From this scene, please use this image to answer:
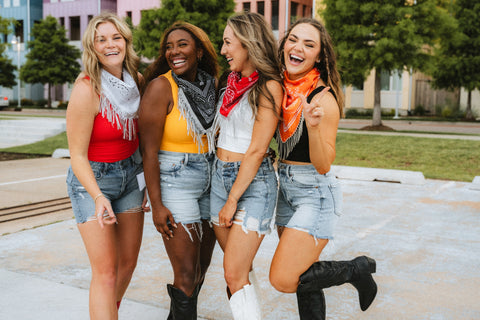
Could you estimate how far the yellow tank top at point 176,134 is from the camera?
9.75 feet

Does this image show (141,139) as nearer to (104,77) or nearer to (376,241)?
(104,77)

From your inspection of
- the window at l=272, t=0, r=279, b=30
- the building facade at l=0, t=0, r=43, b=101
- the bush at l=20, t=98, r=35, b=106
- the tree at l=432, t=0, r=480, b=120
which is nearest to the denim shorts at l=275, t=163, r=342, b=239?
the tree at l=432, t=0, r=480, b=120

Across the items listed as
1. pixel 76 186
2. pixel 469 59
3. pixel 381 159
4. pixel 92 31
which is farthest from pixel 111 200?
pixel 469 59

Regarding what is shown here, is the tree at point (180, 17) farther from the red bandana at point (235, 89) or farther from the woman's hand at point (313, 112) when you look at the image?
the woman's hand at point (313, 112)

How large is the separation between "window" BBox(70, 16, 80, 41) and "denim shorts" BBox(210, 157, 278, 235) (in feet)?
169

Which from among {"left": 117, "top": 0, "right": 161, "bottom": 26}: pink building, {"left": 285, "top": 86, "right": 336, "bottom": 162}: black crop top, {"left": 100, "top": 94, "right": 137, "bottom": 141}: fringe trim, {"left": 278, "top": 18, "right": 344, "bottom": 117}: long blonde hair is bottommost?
{"left": 285, "top": 86, "right": 336, "bottom": 162}: black crop top

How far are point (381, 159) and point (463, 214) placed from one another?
5997mm

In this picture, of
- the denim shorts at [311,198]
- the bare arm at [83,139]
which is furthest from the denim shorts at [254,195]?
the bare arm at [83,139]

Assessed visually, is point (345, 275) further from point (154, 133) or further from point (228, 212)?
point (154, 133)

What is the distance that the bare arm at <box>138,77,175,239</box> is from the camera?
2.91 m

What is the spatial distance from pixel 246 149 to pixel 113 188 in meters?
0.78

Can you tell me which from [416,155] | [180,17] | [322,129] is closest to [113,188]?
[322,129]

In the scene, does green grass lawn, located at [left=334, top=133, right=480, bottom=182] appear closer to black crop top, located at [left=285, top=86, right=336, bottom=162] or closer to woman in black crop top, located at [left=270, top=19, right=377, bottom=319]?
woman in black crop top, located at [left=270, top=19, right=377, bottom=319]

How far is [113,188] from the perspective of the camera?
9.86ft
